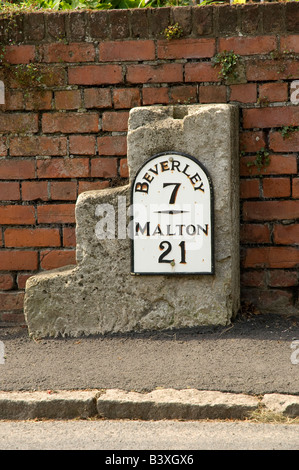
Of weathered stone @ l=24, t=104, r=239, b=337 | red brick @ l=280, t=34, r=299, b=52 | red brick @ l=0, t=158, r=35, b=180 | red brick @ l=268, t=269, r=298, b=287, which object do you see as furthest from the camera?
red brick @ l=0, t=158, r=35, b=180

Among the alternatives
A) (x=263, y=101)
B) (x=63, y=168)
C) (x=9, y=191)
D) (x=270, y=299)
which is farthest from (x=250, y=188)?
(x=9, y=191)

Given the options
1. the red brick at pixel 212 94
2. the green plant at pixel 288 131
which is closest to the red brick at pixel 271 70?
the red brick at pixel 212 94

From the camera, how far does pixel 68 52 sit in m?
3.80

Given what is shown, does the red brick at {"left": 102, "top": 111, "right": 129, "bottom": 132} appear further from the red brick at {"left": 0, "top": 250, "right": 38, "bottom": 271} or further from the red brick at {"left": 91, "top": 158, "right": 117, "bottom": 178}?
the red brick at {"left": 0, "top": 250, "right": 38, "bottom": 271}

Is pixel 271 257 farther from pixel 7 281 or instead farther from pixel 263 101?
pixel 7 281

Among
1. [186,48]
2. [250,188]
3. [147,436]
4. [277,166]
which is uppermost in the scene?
[186,48]

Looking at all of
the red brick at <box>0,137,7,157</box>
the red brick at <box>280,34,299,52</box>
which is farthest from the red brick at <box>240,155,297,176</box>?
the red brick at <box>0,137,7,157</box>

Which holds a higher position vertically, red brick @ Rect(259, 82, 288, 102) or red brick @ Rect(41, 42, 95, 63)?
red brick @ Rect(41, 42, 95, 63)

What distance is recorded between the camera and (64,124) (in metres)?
3.85

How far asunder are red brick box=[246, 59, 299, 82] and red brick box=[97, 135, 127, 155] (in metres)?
0.81

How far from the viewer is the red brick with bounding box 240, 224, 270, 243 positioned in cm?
377

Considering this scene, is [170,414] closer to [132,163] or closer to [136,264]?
[136,264]

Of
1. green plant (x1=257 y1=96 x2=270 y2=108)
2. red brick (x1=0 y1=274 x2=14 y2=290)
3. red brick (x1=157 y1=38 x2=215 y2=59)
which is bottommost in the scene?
red brick (x1=0 y1=274 x2=14 y2=290)

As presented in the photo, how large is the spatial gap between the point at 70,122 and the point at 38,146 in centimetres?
24
